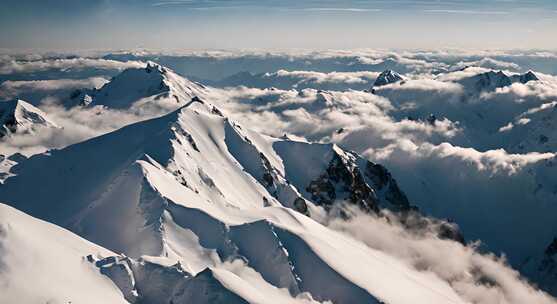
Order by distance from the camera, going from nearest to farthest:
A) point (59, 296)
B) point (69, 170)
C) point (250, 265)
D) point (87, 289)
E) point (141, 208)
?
point (59, 296), point (87, 289), point (250, 265), point (141, 208), point (69, 170)

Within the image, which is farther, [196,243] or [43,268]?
[196,243]

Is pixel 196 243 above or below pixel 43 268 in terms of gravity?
below

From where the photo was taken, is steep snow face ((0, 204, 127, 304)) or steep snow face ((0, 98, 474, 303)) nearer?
steep snow face ((0, 204, 127, 304))

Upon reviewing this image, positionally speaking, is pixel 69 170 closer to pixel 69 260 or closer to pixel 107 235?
pixel 107 235

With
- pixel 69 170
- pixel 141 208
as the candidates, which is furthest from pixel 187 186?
pixel 69 170

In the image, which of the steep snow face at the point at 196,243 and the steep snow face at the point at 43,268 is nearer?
the steep snow face at the point at 43,268

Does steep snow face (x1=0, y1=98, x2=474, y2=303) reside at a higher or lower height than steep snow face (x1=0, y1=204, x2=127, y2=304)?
lower

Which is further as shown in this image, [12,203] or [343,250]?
[12,203]

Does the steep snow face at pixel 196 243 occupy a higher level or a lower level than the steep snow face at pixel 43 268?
lower
